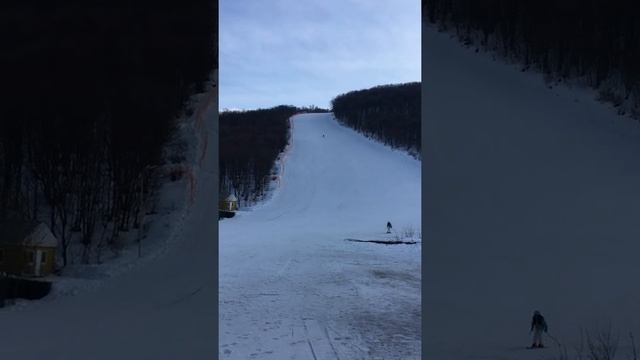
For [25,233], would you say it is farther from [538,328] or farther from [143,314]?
[538,328]

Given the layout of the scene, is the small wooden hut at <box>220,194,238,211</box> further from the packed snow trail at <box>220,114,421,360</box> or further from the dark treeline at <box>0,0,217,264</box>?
the dark treeline at <box>0,0,217,264</box>

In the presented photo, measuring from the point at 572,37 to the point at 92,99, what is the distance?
3.76 metres

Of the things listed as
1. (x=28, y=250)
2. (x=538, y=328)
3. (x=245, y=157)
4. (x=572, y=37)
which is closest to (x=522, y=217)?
(x=538, y=328)

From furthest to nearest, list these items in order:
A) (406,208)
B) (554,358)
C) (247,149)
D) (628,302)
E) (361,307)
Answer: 1. (406,208)
2. (247,149)
3. (361,307)
4. (628,302)
5. (554,358)

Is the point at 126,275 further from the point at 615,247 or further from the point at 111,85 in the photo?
the point at 615,247

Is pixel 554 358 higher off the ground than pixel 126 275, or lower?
lower

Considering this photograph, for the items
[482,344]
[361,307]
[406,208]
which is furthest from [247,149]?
[482,344]

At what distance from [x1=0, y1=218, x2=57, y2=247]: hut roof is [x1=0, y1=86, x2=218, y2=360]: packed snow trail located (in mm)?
389

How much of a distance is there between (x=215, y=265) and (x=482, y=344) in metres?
1.85

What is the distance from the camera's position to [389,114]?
709 inches

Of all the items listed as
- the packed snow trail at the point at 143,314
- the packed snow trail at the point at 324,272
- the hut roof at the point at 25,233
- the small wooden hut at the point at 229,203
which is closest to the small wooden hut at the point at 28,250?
the hut roof at the point at 25,233

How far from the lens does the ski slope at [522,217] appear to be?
3531 mm

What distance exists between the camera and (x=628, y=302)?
3.55 m

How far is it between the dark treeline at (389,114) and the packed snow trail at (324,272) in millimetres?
1014
